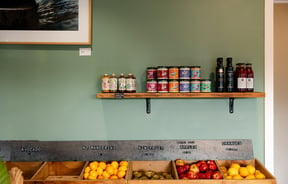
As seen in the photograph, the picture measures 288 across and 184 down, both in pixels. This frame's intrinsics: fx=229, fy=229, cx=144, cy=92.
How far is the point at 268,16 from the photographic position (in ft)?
6.06

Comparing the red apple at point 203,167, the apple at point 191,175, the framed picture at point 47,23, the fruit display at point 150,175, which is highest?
the framed picture at point 47,23

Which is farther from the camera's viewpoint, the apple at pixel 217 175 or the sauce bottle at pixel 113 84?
the sauce bottle at pixel 113 84

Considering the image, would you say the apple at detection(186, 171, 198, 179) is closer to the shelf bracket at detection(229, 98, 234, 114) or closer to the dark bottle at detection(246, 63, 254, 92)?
the shelf bracket at detection(229, 98, 234, 114)

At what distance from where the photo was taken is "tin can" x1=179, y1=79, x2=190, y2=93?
1.70 m

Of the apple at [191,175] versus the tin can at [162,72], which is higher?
the tin can at [162,72]

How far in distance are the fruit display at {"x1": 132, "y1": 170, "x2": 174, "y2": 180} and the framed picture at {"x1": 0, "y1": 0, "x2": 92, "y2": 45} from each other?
42.7 inches

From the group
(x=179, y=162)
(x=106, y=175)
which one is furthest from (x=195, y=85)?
(x=106, y=175)

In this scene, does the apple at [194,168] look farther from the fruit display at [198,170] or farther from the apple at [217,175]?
the apple at [217,175]

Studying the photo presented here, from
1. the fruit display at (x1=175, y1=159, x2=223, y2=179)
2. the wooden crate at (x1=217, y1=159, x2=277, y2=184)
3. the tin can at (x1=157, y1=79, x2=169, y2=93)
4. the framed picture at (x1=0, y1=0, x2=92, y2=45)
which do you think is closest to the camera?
the wooden crate at (x1=217, y1=159, x2=277, y2=184)

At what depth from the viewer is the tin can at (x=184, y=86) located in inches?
67.1

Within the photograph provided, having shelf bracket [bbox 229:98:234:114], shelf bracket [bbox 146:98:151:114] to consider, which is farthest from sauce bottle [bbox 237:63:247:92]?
shelf bracket [bbox 146:98:151:114]

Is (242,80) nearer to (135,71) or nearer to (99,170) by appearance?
(135,71)

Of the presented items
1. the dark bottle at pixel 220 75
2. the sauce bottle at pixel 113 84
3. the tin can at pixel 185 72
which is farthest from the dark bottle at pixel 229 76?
the sauce bottle at pixel 113 84

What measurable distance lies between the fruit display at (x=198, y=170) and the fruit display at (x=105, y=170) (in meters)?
0.41
